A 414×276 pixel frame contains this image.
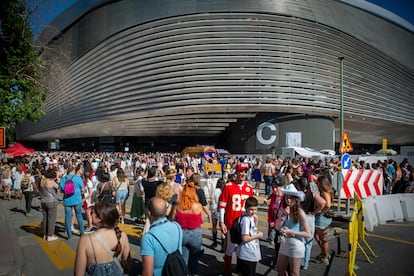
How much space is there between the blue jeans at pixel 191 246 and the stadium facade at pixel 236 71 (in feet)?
122

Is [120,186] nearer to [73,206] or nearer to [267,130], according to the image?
[73,206]

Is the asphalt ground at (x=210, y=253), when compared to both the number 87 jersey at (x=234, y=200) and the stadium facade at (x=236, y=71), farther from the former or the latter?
the stadium facade at (x=236, y=71)

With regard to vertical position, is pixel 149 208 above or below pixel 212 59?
below

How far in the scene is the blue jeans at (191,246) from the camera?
13.6 feet

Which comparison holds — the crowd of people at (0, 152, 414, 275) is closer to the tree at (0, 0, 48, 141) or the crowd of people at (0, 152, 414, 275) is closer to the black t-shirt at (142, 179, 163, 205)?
the black t-shirt at (142, 179, 163, 205)

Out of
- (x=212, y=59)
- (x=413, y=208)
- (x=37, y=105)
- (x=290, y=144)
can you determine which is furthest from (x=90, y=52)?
(x=413, y=208)

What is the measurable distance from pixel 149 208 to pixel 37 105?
5.99 metres

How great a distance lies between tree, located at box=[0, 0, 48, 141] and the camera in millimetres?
6105

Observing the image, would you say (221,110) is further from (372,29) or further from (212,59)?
(372,29)

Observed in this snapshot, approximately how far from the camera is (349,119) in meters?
48.7

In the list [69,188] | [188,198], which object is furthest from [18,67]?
[188,198]

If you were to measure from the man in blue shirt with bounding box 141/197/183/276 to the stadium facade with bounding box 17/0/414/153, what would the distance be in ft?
126

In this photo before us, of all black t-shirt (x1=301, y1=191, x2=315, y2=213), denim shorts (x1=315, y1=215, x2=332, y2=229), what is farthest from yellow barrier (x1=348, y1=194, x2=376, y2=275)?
black t-shirt (x1=301, y1=191, x2=315, y2=213)

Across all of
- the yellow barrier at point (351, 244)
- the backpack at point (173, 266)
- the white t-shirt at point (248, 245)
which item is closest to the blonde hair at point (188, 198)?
the white t-shirt at point (248, 245)
